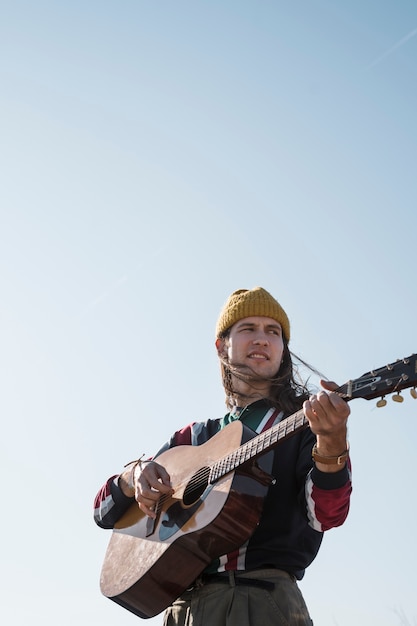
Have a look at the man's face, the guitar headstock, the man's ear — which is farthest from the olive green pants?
the man's ear

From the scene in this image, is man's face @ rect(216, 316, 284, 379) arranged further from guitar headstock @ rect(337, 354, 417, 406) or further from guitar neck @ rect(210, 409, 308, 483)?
guitar headstock @ rect(337, 354, 417, 406)

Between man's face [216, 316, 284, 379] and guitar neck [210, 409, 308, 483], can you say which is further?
man's face [216, 316, 284, 379]

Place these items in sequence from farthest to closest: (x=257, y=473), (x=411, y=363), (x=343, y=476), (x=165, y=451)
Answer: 1. (x=165, y=451)
2. (x=257, y=473)
3. (x=343, y=476)
4. (x=411, y=363)

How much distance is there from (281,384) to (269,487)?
27.7 inches

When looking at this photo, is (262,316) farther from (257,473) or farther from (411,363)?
(411,363)

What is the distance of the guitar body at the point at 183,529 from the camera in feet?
12.6

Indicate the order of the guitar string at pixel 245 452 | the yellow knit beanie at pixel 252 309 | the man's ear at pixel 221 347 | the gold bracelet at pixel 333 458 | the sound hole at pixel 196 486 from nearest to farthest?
the gold bracelet at pixel 333 458 → the guitar string at pixel 245 452 → the sound hole at pixel 196 486 → the yellow knit beanie at pixel 252 309 → the man's ear at pixel 221 347

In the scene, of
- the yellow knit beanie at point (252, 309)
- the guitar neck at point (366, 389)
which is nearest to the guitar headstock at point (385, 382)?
the guitar neck at point (366, 389)

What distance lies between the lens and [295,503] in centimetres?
402

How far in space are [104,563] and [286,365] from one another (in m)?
1.45

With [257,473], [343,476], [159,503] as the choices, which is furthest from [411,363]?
[159,503]

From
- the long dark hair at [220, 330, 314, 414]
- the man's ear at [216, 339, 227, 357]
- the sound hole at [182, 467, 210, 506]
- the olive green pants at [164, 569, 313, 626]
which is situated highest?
the man's ear at [216, 339, 227, 357]

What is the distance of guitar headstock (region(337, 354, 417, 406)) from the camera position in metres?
3.37

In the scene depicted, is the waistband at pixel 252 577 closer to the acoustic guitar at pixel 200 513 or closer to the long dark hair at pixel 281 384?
the acoustic guitar at pixel 200 513
